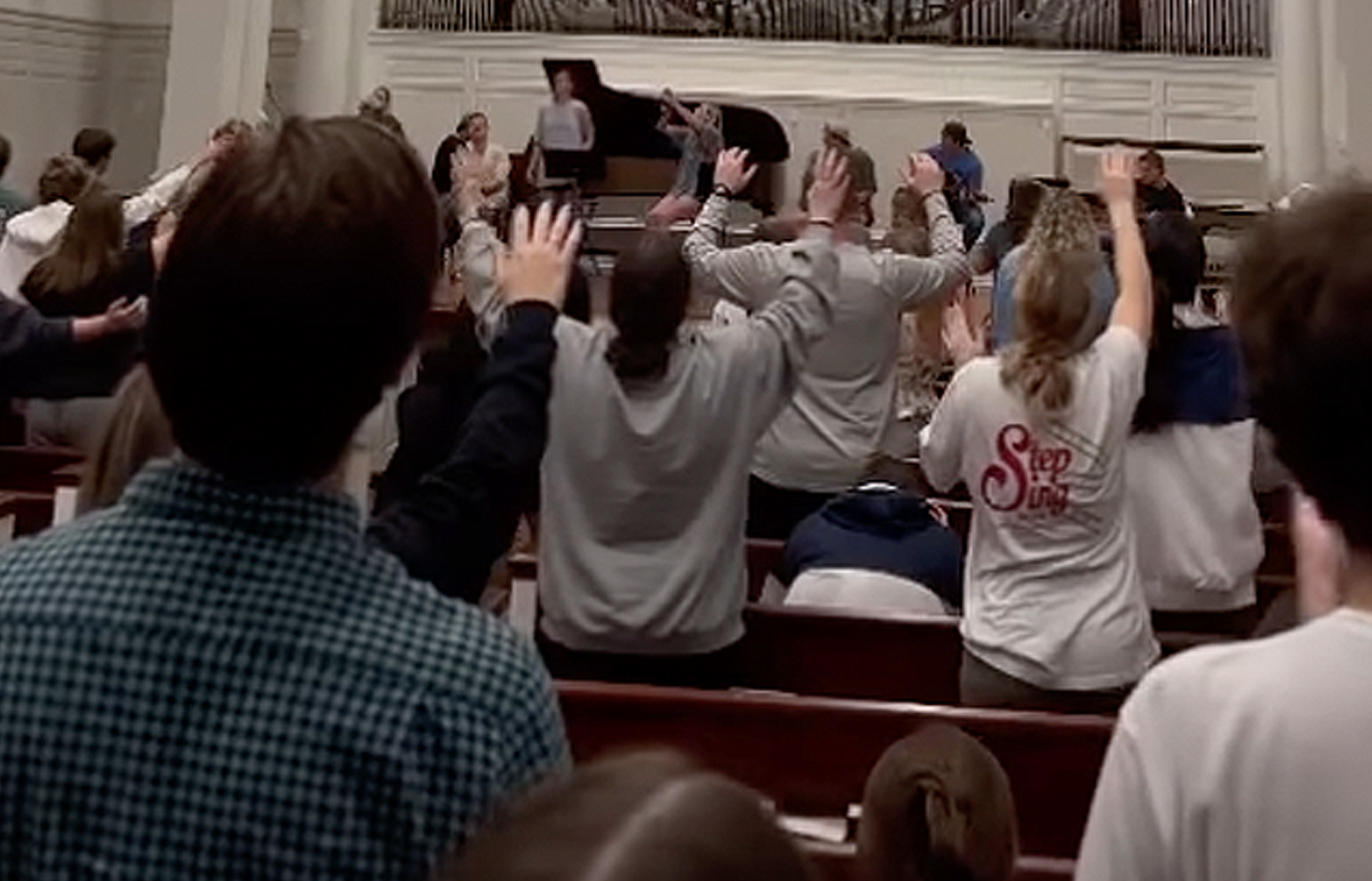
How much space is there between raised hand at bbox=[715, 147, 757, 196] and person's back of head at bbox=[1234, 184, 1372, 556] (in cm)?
264

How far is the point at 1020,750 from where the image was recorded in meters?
3.48

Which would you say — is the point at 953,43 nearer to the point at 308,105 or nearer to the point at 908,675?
the point at 308,105

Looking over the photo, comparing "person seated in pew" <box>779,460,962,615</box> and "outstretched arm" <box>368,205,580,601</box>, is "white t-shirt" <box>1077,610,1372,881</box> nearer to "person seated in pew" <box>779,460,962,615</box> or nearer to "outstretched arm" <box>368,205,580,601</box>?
"outstretched arm" <box>368,205,580,601</box>

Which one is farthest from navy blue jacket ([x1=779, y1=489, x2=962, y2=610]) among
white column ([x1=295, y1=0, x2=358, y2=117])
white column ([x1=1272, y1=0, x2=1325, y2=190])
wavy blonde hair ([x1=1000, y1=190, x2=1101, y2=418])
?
white column ([x1=295, y1=0, x2=358, y2=117])

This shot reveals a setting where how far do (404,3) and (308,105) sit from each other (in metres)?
1.39

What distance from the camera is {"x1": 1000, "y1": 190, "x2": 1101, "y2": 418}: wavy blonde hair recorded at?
3609mm

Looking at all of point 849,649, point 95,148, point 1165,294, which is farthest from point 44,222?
point 1165,294

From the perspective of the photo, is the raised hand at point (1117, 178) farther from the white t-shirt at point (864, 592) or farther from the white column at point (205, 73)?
the white column at point (205, 73)

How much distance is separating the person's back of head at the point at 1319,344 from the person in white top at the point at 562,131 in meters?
10.8

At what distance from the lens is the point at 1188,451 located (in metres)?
4.27

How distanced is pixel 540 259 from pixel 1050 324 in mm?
1742

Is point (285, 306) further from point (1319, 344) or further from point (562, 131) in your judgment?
point (562, 131)

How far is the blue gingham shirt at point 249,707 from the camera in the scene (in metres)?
1.34

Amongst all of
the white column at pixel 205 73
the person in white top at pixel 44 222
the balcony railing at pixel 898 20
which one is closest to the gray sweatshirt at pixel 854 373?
the person in white top at pixel 44 222
